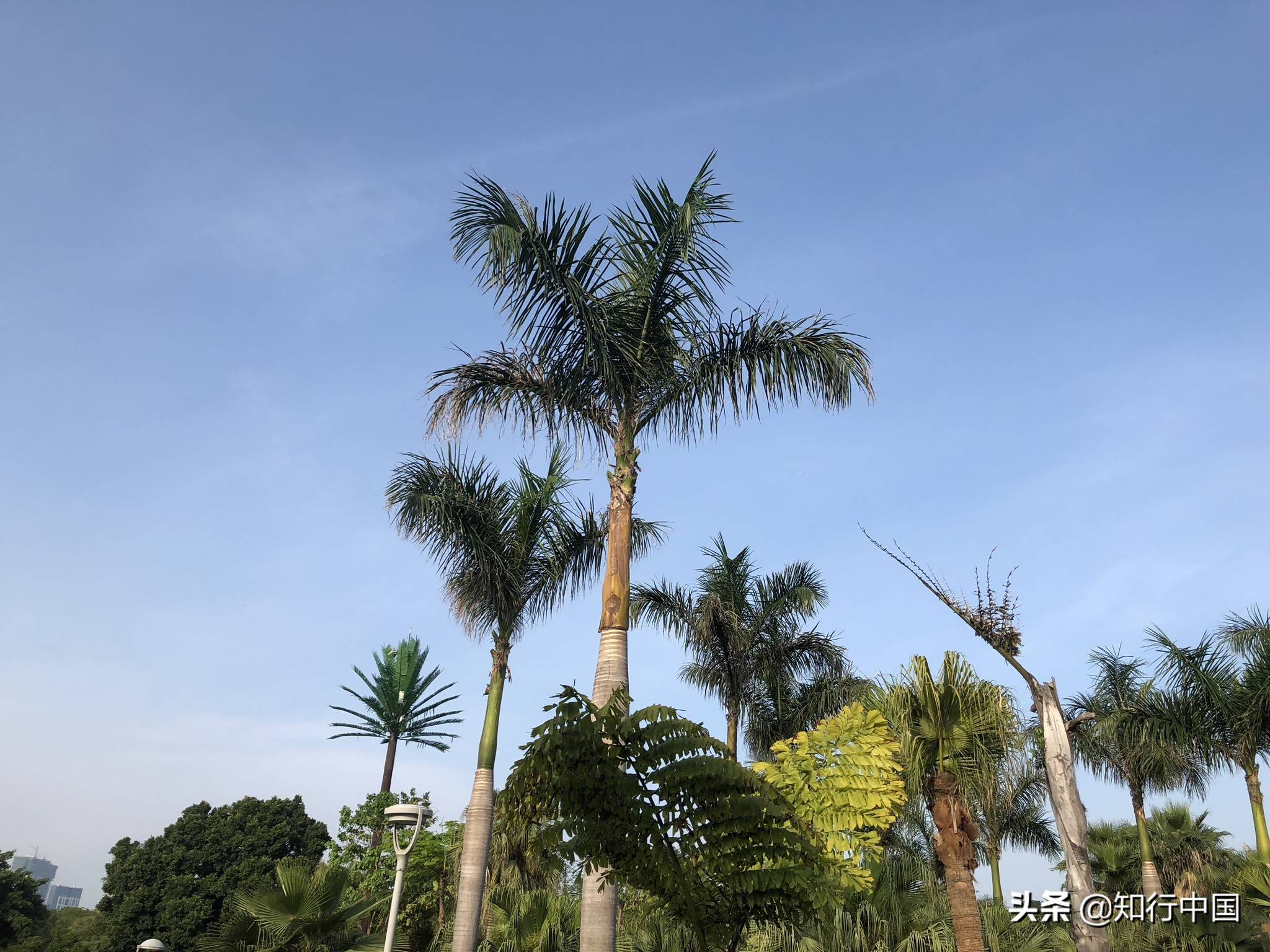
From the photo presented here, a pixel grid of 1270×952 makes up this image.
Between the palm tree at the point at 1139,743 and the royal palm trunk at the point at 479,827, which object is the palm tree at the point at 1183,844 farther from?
the royal palm trunk at the point at 479,827

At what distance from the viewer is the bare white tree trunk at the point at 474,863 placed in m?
16.8

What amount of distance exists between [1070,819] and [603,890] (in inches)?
204

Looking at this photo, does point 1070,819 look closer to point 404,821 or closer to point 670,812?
point 670,812

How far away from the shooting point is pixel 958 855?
13.2 meters

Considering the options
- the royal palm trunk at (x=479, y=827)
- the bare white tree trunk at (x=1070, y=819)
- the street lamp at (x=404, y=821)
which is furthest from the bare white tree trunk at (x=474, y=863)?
the bare white tree trunk at (x=1070, y=819)

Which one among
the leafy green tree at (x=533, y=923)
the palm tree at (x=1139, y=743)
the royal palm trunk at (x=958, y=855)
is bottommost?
the leafy green tree at (x=533, y=923)

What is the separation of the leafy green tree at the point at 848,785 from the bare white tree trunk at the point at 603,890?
7.04 feet

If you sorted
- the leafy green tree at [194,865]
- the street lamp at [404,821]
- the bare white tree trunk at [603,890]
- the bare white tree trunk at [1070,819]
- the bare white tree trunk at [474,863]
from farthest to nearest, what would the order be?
the leafy green tree at [194,865] → the bare white tree trunk at [474,863] → the street lamp at [404,821] → the bare white tree trunk at [603,890] → the bare white tree trunk at [1070,819]

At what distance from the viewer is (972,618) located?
11133 mm

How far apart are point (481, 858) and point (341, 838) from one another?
1902 centimetres

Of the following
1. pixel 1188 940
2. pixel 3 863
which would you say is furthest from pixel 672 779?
pixel 3 863

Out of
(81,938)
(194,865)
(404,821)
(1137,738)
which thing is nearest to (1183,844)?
(1137,738)

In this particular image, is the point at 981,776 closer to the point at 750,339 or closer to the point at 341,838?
the point at 750,339

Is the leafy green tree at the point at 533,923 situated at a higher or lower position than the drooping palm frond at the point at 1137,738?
lower
